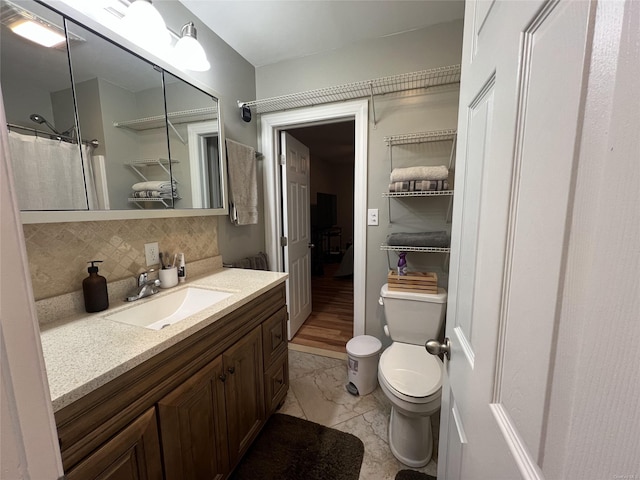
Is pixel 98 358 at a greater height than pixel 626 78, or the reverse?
pixel 626 78

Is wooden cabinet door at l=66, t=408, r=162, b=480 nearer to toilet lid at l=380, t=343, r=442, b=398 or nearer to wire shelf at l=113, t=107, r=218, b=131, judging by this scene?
toilet lid at l=380, t=343, r=442, b=398

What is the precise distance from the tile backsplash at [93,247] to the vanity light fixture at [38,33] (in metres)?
0.63

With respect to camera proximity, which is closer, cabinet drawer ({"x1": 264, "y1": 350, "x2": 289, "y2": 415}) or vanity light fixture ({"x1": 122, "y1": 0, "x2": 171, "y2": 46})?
vanity light fixture ({"x1": 122, "y1": 0, "x2": 171, "y2": 46})

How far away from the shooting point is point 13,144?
0.81m

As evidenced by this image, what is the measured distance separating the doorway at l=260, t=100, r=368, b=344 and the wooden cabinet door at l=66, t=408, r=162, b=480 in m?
1.46

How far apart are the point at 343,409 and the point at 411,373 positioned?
1.99ft

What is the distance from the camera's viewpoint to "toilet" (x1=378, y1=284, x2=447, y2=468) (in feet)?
3.95

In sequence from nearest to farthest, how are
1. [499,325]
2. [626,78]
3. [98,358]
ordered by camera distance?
[626,78], [499,325], [98,358]

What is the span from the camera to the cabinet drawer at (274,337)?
1381mm

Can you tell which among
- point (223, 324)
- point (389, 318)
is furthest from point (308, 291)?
point (223, 324)

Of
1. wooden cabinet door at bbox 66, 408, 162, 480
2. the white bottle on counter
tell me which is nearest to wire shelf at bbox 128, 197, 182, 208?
the white bottle on counter

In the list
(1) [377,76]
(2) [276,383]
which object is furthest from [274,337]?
(1) [377,76]

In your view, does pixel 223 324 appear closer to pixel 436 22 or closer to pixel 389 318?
pixel 389 318

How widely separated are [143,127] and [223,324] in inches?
39.9
